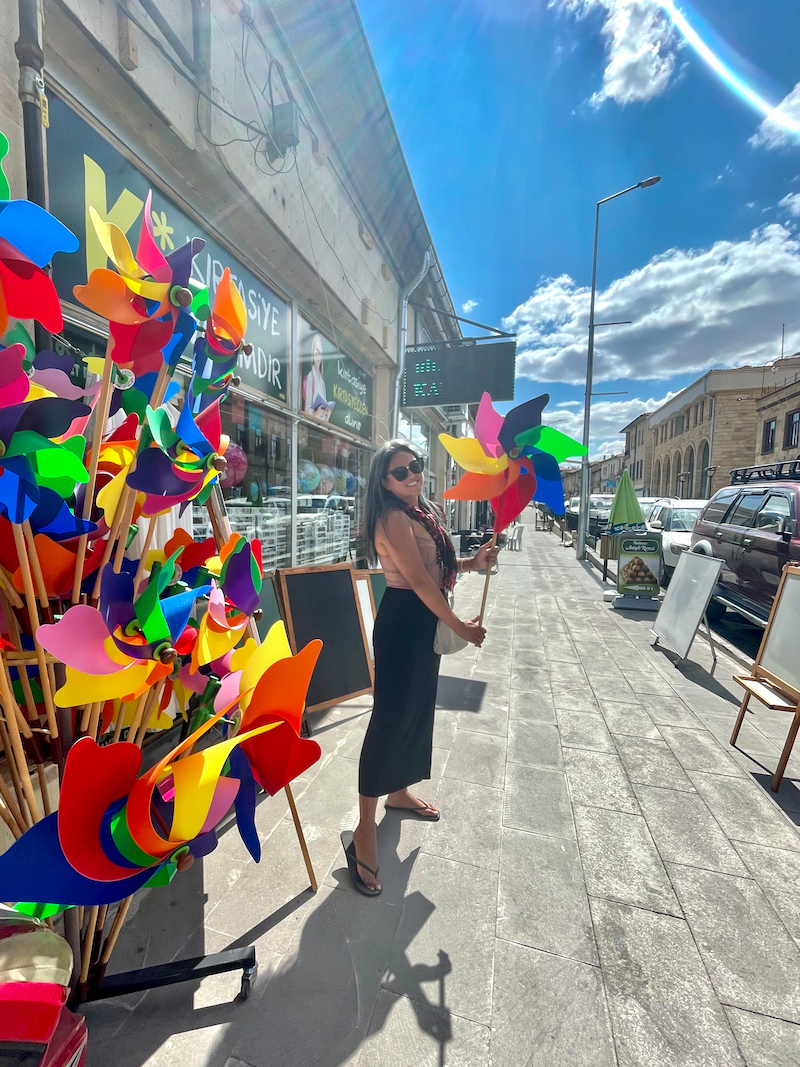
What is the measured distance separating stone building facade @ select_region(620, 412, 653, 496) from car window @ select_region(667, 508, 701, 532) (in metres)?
45.6

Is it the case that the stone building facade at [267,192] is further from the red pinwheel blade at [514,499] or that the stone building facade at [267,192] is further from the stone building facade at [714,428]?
the stone building facade at [714,428]

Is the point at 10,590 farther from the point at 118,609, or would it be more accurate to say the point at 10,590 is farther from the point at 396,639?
the point at 396,639

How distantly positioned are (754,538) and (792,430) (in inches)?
1363

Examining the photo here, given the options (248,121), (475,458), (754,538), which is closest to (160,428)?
(475,458)

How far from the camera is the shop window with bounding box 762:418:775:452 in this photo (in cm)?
3291

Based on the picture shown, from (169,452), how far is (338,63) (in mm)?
5075

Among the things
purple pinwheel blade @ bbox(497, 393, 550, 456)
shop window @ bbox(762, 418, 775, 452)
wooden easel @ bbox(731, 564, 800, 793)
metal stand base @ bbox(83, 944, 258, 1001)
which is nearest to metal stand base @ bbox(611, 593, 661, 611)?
wooden easel @ bbox(731, 564, 800, 793)

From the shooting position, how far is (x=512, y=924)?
5.44 ft

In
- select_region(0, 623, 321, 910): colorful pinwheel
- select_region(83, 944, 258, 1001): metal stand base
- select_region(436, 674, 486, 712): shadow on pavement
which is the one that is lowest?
select_region(436, 674, 486, 712): shadow on pavement

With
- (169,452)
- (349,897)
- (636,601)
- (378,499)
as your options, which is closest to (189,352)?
(378,499)

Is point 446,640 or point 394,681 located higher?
point 446,640

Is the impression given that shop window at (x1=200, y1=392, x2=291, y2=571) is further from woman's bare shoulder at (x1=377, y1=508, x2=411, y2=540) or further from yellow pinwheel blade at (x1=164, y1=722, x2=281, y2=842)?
yellow pinwheel blade at (x1=164, y1=722, x2=281, y2=842)

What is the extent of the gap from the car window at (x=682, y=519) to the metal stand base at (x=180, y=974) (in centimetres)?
1141

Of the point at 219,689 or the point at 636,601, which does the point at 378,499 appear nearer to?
the point at 219,689
